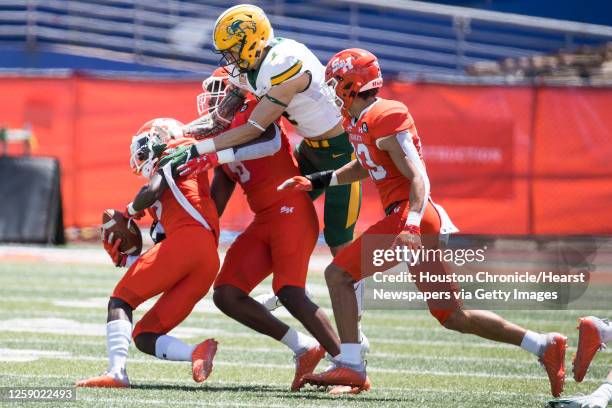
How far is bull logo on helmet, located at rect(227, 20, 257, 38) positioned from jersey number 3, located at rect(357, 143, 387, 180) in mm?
881

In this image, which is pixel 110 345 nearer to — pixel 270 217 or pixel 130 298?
pixel 130 298

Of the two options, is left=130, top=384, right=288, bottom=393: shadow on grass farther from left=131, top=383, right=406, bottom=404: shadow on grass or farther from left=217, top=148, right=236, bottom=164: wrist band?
left=217, top=148, right=236, bottom=164: wrist band

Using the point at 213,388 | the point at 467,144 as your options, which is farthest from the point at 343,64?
the point at 467,144

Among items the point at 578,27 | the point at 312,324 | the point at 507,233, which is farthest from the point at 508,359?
the point at 578,27

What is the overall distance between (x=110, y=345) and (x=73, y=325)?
8.65 ft

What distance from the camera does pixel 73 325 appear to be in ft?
27.0

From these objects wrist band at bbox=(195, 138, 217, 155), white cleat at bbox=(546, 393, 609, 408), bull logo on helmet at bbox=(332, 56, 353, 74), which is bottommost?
white cleat at bbox=(546, 393, 609, 408)

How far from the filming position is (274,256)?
614 centimetres

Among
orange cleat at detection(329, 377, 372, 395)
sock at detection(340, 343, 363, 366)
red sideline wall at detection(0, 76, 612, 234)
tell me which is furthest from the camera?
red sideline wall at detection(0, 76, 612, 234)

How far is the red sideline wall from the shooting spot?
1389cm

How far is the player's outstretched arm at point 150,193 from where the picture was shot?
5.93m

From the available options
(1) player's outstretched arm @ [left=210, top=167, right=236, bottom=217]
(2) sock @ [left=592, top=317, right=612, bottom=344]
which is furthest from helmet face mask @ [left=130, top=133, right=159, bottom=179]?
(2) sock @ [left=592, top=317, right=612, bottom=344]

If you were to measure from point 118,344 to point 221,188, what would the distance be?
116 cm

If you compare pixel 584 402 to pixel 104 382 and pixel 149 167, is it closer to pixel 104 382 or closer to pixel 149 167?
pixel 104 382
